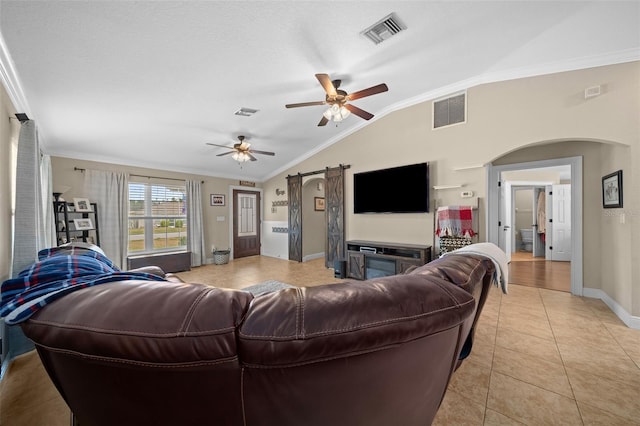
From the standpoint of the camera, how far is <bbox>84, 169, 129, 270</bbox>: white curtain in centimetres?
464

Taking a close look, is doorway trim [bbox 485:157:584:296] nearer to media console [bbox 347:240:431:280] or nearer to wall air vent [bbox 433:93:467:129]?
wall air vent [bbox 433:93:467:129]

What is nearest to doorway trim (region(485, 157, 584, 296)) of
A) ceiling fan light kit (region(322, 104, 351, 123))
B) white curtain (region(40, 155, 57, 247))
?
ceiling fan light kit (region(322, 104, 351, 123))

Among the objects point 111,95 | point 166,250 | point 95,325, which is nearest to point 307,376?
point 95,325

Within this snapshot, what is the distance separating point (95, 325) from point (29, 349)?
2611 mm

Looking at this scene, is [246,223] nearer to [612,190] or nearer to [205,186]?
[205,186]

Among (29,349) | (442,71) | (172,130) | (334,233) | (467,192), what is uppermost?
(442,71)

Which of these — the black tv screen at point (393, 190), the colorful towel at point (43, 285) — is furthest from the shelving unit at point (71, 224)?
the black tv screen at point (393, 190)

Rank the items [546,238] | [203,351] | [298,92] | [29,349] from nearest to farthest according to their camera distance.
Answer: [203,351]
[29,349]
[298,92]
[546,238]

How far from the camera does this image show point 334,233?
552cm

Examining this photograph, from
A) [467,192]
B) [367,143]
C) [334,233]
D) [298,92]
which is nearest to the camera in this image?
Answer: [298,92]

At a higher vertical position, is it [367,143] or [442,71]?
[442,71]

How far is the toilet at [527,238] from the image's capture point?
724 centimetres

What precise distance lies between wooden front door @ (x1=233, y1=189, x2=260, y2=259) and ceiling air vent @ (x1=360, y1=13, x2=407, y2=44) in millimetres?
5288

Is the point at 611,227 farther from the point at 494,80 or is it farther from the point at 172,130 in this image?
the point at 172,130
